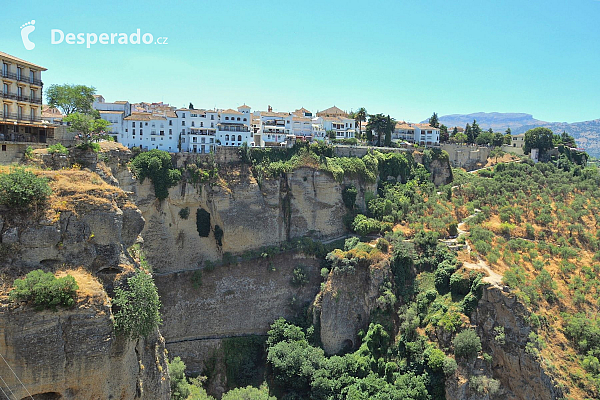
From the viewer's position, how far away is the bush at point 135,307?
17.3m

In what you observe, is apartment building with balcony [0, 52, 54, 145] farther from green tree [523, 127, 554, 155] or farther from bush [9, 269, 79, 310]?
green tree [523, 127, 554, 155]

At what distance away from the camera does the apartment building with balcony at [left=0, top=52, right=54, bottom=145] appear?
2620 centimetres

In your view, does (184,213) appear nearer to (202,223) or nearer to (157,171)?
(202,223)

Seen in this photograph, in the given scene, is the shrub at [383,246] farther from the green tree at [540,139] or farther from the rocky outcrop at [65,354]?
the green tree at [540,139]

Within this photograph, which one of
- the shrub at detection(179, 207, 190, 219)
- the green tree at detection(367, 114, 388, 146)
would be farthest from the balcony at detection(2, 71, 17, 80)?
the green tree at detection(367, 114, 388, 146)

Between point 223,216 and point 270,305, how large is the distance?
8773 mm

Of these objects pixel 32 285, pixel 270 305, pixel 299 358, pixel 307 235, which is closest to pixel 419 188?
pixel 307 235

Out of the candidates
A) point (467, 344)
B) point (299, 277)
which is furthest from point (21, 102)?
point (467, 344)

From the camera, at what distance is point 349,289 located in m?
39.0

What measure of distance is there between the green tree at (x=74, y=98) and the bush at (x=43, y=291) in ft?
88.7

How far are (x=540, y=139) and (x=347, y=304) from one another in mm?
38052

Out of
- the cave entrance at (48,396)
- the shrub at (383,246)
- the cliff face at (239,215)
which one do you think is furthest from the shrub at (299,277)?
the cave entrance at (48,396)

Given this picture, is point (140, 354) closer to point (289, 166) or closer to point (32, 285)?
→ point (32, 285)

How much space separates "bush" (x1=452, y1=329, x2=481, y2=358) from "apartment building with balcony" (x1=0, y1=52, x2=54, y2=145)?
2932cm
